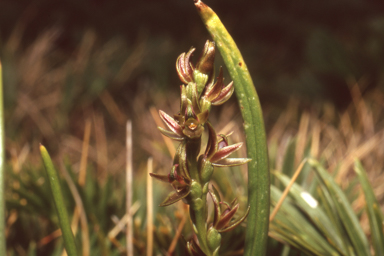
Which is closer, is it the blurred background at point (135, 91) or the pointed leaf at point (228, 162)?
the pointed leaf at point (228, 162)

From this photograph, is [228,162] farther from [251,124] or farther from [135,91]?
[135,91]

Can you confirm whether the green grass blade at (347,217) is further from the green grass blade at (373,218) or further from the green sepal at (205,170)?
the green sepal at (205,170)

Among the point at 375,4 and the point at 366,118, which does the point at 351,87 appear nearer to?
the point at 366,118

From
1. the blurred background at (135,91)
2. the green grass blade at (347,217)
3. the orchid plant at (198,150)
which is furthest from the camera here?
the blurred background at (135,91)

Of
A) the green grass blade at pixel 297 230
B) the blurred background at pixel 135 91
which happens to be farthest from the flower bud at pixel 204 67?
the blurred background at pixel 135 91

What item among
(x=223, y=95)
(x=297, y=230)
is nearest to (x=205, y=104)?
(x=223, y=95)

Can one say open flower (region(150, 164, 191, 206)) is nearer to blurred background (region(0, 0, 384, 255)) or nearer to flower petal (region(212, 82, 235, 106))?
flower petal (region(212, 82, 235, 106))

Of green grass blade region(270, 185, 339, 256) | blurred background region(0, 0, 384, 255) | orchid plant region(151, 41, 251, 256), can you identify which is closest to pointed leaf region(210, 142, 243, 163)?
orchid plant region(151, 41, 251, 256)
